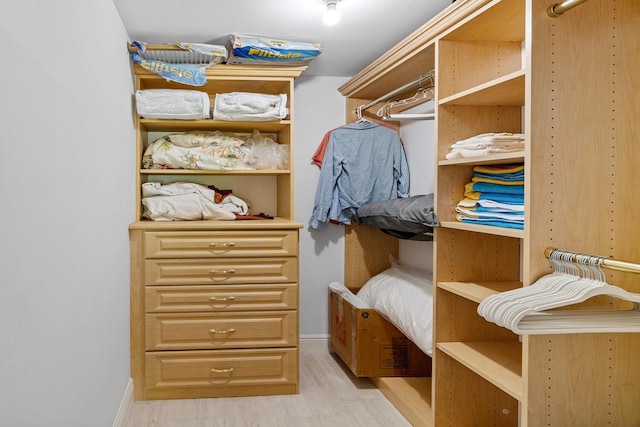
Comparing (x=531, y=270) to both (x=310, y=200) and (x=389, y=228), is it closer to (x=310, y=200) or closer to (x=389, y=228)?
(x=389, y=228)

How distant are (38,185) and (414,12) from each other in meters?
2.09

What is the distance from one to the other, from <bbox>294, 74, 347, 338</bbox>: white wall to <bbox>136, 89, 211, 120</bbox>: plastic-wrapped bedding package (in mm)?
947

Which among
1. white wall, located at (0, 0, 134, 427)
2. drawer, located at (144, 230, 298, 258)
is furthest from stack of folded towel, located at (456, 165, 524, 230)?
white wall, located at (0, 0, 134, 427)

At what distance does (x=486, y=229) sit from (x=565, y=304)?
0.63m

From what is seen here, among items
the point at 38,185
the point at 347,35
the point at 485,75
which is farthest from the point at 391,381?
the point at 38,185

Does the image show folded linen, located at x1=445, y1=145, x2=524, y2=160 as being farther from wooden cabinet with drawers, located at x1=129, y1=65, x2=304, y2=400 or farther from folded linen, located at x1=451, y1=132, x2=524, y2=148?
wooden cabinet with drawers, located at x1=129, y1=65, x2=304, y2=400

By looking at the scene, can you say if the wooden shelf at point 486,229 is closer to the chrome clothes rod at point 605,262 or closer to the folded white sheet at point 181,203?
the chrome clothes rod at point 605,262

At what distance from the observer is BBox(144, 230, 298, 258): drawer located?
10.9 feet

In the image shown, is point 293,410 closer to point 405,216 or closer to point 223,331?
point 223,331

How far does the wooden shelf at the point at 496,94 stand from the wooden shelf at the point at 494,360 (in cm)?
106

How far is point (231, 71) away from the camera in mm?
3518

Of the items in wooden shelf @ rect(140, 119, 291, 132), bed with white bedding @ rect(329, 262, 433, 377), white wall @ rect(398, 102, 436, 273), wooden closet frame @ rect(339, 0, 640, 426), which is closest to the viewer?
wooden closet frame @ rect(339, 0, 640, 426)

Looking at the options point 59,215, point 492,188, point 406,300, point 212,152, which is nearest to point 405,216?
point 406,300

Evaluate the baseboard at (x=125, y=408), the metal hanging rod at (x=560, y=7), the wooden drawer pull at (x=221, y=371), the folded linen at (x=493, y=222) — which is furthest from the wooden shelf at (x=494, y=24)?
the baseboard at (x=125, y=408)
